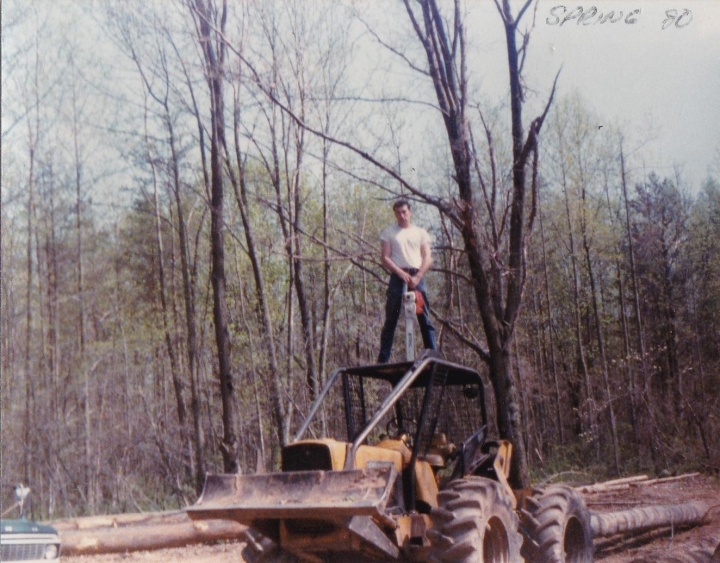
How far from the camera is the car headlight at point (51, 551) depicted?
802 centimetres

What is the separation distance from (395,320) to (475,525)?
2.72 m

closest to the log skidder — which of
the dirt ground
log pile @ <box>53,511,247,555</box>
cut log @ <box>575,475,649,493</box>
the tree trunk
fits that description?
the dirt ground

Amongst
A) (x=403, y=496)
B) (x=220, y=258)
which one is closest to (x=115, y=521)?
(x=220, y=258)

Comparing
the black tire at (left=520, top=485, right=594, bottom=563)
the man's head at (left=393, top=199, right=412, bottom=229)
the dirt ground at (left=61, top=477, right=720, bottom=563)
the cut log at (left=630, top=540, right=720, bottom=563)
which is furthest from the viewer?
the dirt ground at (left=61, top=477, right=720, bottom=563)

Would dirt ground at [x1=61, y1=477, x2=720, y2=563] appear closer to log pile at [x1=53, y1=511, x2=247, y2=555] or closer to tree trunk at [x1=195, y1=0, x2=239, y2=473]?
log pile at [x1=53, y1=511, x2=247, y2=555]

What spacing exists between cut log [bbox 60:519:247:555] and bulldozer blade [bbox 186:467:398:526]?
223 inches

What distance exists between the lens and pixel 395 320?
7910 millimetres

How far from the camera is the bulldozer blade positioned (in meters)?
4.77

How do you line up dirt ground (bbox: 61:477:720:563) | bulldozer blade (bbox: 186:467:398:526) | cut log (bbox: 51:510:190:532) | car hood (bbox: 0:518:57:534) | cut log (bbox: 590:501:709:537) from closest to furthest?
bulldozer blade (bbox: 186:467:398:526) → car hood (bbox: 0:518:57:534) → cut log (bbox: 590:501:709:537) → dirt ground (bbox: 61:477:720:563) → cut log (bbox: 51:510:190:532)

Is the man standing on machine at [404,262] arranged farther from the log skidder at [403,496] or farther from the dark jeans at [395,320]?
the log skidder at [403,496]

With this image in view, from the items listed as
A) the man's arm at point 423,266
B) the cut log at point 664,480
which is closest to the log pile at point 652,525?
the cut log at point 664,480

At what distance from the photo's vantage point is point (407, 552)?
5742 millimetres

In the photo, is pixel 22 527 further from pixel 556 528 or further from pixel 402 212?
pixel 556 528

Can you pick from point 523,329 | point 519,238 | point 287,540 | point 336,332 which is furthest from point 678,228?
point 287,540
